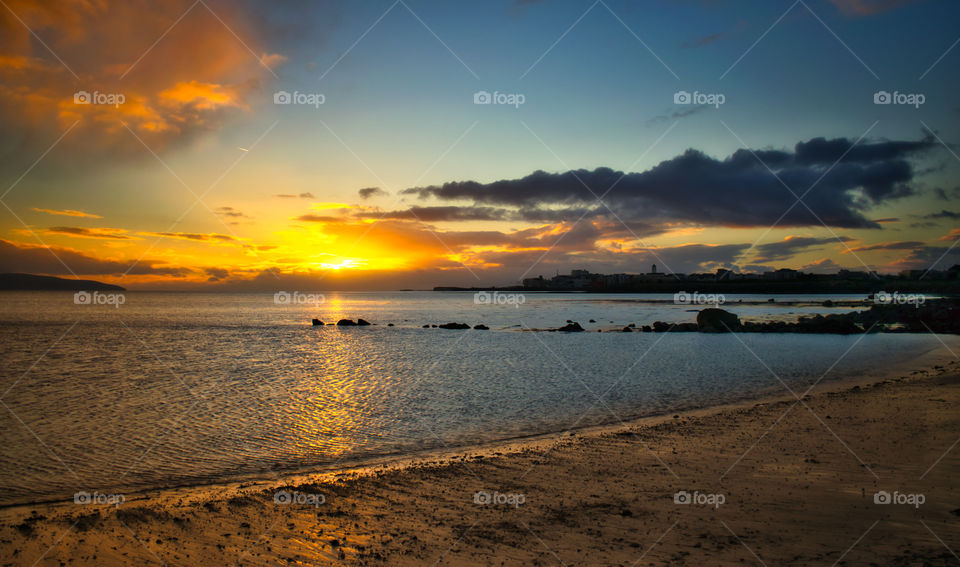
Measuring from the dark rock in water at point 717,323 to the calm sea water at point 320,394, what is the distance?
388 inches

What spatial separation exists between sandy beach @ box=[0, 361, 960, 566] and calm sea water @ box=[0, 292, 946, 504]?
225 centimetres

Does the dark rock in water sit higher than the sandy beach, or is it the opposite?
the dark rock in water

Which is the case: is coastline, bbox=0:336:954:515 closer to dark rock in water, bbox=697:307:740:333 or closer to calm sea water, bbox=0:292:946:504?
calm sea water, bbox=0:292:946:504

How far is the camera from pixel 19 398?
20.7 m

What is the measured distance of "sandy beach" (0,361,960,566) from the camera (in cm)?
738

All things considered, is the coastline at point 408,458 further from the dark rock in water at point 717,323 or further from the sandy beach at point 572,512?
the dark rock in water at point 717,323

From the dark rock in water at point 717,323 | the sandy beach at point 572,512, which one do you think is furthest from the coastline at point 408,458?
the dark rock in water at point 717,323

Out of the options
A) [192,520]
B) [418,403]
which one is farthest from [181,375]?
[192,520]

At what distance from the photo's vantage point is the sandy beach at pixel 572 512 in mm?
7383

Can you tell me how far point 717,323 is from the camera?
187 ft

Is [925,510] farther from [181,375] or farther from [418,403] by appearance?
[181,375]

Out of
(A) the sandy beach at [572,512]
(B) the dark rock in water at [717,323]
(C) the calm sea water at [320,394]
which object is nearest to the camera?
(A) the sandy beach at [572,512]

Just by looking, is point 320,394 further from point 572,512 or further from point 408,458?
point 572,512

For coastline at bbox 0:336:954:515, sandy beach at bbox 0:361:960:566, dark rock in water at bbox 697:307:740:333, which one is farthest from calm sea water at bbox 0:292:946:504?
dark rock in water at bbox 697:307:740:333
